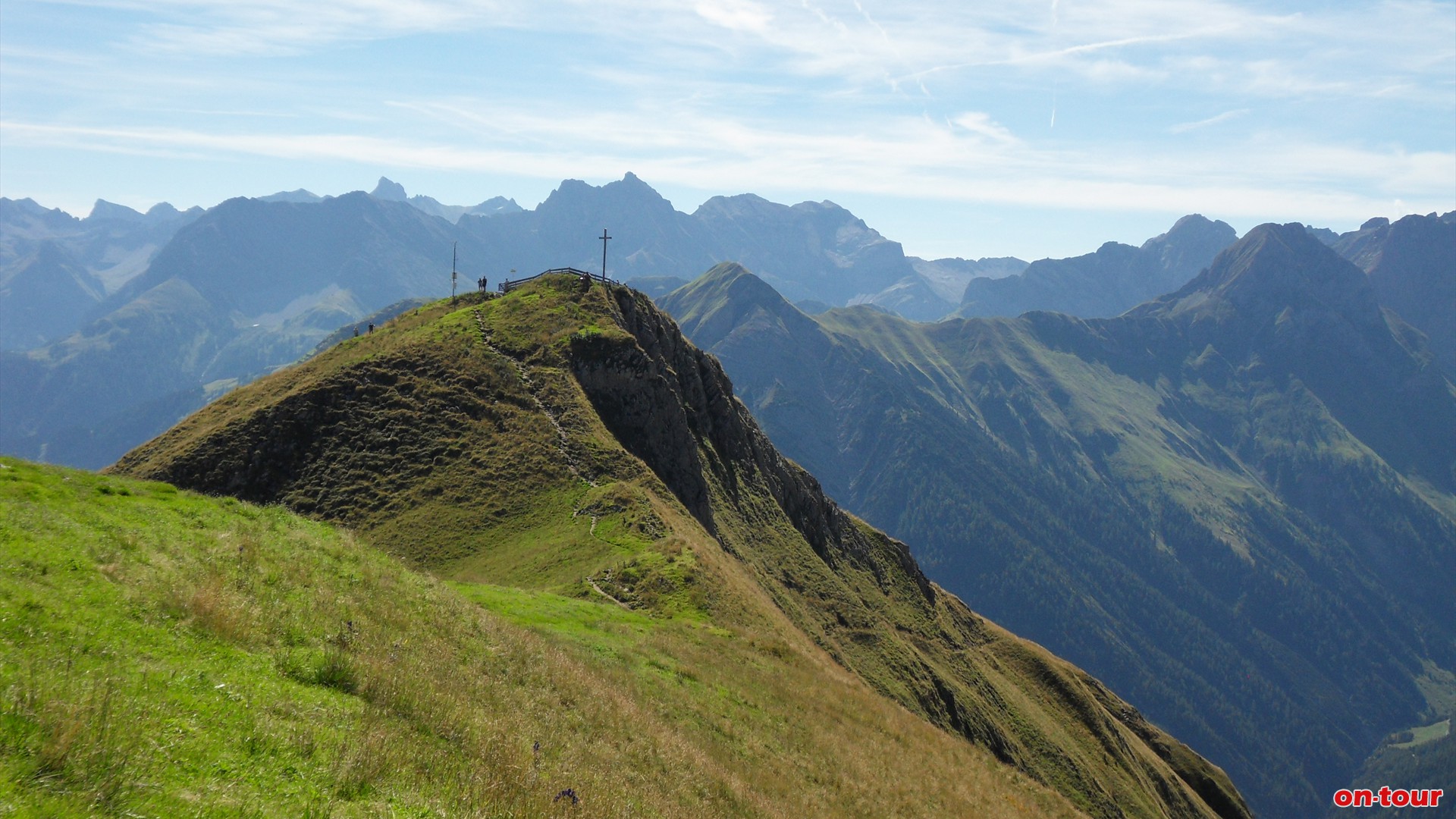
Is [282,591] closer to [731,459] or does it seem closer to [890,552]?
[731,459]

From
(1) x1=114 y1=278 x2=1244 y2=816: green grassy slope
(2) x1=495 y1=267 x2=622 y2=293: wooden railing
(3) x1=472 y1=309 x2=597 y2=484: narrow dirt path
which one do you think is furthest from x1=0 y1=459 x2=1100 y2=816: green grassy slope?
(2) x1=495 y1=267 x2=622 y2=293: wooden railing

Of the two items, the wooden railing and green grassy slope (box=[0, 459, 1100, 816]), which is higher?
the wooden railing

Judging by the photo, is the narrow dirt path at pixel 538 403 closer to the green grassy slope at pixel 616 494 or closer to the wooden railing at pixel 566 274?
the green grassy slope at pixel 616 494

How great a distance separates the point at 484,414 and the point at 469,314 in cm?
2120

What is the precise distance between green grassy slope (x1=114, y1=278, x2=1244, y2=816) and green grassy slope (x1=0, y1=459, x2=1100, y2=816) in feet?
14.1

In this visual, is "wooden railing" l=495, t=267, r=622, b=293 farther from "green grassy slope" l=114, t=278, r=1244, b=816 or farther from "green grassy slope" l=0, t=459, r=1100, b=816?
"green grassy slope" l=0, t=459, r=1100, b=816

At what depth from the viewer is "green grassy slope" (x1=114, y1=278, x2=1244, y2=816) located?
5219 cm

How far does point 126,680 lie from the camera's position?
1263cm

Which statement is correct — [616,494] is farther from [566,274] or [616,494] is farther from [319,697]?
[319,697]

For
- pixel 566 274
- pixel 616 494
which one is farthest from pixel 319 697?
pixel 566 274

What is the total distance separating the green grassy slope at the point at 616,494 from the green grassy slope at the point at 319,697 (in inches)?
170

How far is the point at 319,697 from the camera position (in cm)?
1481

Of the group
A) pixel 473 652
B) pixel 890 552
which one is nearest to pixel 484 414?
pixel 473 652

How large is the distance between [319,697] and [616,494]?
141 feet
